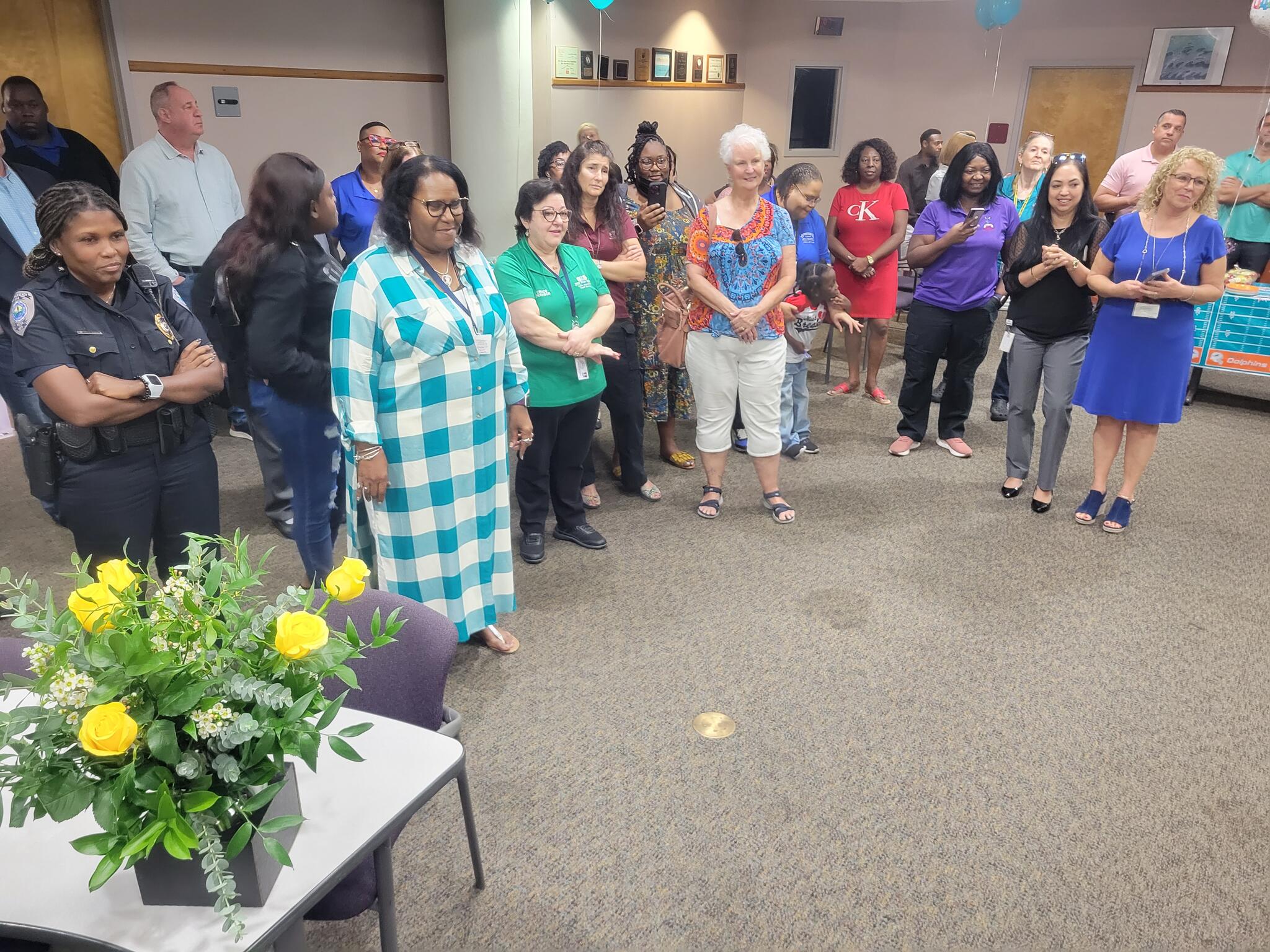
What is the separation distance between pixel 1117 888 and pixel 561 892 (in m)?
1.26

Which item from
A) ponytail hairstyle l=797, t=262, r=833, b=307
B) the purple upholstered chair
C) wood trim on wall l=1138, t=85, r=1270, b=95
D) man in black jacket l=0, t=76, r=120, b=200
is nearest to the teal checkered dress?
the purple upholstered chair

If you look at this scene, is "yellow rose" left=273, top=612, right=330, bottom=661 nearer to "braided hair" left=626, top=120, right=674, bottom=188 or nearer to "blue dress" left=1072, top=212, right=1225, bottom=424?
"braided hair" left=626, top=120, right=674, bottom=188

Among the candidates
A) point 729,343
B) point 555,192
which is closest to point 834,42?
point 729,343

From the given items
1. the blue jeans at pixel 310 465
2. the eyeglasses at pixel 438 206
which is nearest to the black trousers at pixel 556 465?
the blue jeans at pixel 310 465

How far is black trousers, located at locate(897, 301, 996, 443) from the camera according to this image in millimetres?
4254

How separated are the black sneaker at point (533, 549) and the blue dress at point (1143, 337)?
2274 mm

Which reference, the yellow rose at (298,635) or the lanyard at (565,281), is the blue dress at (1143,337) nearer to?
the lanyard at (565,281)

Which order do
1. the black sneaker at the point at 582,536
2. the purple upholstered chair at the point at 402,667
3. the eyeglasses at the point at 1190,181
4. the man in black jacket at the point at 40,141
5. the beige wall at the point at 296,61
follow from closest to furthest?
1. the purple upholstered chair at the point at 402,667
2. the eyeglasses at the point at 1190,181
3. the black sneaker at the point at 582,536
4. the man in black jacket at the point at 40,141
5. the beige wall at the point at 296,61

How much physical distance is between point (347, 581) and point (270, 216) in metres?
1.71

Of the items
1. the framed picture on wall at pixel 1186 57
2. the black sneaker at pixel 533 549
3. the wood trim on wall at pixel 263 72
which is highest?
the framed picture on wall at pixel 1186 57

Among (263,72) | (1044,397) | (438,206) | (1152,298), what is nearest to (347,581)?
(438,206)

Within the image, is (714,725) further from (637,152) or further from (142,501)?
(637,152)

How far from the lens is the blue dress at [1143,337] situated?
10.8 ft

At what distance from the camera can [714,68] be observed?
6.17m
